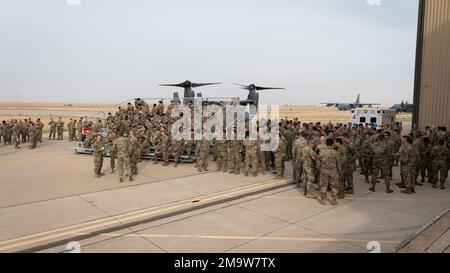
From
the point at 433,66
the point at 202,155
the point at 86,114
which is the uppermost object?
the point at 433,66

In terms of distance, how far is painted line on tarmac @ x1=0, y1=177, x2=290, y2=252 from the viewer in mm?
5551

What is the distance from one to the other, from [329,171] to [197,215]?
352cm

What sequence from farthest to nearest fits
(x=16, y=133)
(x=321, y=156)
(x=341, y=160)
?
(x=16, y=133), (x=341, y=160), (x=321, y=156)

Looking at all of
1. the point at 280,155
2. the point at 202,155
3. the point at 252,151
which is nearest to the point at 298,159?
the point at 280,155

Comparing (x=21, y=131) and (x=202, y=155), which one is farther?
(x=21, y=131)

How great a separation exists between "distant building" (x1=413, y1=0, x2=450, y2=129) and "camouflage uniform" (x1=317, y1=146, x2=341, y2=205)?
10800 mm

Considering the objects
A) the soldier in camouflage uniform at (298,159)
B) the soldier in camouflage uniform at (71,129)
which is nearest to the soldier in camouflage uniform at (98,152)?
the soldier in camouflage uniform at (298,159)

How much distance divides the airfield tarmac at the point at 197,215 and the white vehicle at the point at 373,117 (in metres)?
10.5

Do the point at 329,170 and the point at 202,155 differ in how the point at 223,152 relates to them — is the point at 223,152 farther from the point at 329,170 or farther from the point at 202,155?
the point at 329,170

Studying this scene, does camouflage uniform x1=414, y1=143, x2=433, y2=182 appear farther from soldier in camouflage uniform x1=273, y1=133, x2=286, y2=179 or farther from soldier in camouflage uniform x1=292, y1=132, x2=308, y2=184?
soldier in camouflage uniform x1=273, y1=133, x2=286, y2=179

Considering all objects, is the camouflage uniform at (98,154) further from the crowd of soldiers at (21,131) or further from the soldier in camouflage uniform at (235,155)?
the crowd of soldiers at (21,131)

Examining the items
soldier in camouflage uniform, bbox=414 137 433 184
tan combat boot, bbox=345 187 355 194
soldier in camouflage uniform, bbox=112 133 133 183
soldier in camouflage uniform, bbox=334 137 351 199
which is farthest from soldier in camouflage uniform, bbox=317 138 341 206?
soldier in camouflage uniform, bbox=112 133 133 183

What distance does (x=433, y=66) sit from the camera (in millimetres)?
15281
